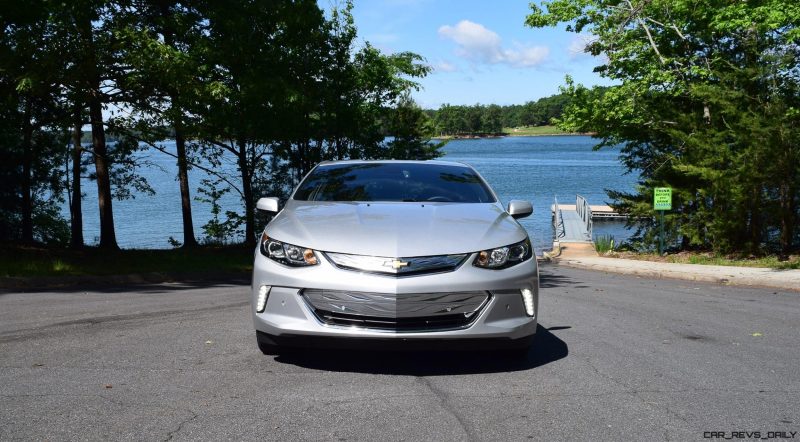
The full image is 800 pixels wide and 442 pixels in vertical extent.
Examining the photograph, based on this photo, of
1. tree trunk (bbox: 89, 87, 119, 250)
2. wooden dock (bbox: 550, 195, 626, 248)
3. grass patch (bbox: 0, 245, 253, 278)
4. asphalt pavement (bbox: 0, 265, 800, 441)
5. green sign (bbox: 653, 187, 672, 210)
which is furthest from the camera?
wooden dock (bbox: 550, 195, 626, 248)

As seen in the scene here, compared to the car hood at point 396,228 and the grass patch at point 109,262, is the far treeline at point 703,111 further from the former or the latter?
the car hood at point 396,228

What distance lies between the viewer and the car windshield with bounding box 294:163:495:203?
6918mm

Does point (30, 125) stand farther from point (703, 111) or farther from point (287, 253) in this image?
point (703, 111)

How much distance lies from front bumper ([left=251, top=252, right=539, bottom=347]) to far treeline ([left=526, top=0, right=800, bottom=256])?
15371 mm

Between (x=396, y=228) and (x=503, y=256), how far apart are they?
0.78 metres

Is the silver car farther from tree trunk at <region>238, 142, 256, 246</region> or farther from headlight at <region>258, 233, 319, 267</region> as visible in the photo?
tree trunk at <region>238, 142, 256, 246</region>

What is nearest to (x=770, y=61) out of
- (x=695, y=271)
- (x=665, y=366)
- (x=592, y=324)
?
(x=695, y=271)

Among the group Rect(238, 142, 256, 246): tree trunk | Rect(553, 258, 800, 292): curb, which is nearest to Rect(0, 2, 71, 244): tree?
Rect(238, 142, 256, 246): tree trunk

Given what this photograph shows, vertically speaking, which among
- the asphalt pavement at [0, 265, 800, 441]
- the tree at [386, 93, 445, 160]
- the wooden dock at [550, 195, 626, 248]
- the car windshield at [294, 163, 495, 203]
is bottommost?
the wooden dock at [550, 195, 626, 248]

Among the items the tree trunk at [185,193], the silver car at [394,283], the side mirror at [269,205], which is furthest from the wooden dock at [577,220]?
the silver car at [394,283]

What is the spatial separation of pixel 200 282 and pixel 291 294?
31.2 ft

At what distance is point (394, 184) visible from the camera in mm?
7121

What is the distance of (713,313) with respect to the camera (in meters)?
9.79

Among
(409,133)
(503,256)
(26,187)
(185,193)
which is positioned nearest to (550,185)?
(409,133)
